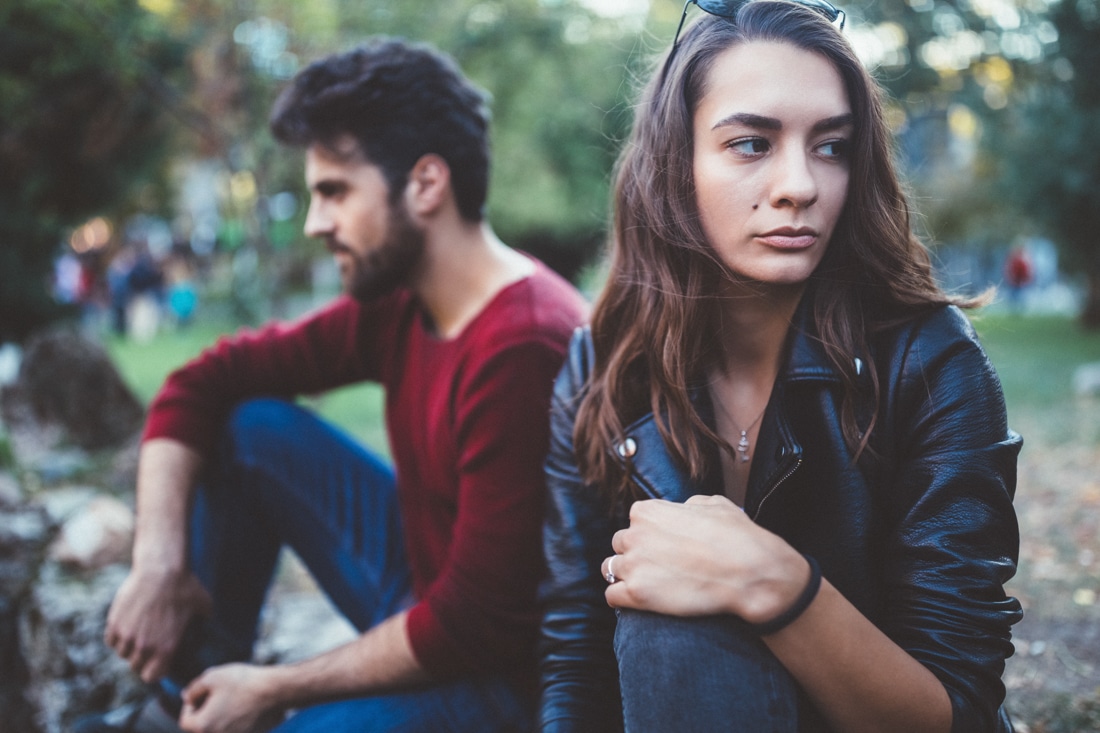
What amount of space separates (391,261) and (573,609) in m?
1.20

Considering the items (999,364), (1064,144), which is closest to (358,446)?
(999,364)

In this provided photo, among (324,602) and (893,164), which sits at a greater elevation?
(893,164)

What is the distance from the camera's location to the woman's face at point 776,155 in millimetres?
1726

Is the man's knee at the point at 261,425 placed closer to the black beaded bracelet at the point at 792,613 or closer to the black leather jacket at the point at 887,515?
the black leather jacket at the point at 887,515

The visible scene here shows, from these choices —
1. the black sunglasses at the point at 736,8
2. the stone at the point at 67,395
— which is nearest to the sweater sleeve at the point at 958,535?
the black sunglasses at the point at 736,8

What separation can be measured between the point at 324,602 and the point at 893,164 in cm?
298

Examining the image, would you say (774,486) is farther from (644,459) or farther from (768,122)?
(768,122)

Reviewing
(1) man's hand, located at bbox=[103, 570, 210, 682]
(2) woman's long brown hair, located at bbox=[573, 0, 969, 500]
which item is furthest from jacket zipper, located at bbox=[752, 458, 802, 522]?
(1) man's hand, located at bbox=[103, 570, 210, 682]

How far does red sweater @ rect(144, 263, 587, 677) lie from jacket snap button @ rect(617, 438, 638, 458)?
323mm

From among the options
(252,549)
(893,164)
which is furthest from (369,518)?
(893,164)

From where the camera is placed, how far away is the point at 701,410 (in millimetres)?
1913

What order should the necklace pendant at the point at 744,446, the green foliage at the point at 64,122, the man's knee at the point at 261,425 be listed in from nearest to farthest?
1. the necklace pendant at the point at 744,446
2. the man's knee at the point at 261,425
3. the green foliage at the point at 64,122

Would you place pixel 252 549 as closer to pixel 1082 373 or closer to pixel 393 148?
pixel 393 148

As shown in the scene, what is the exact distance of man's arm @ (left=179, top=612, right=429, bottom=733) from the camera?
2.17 metres
